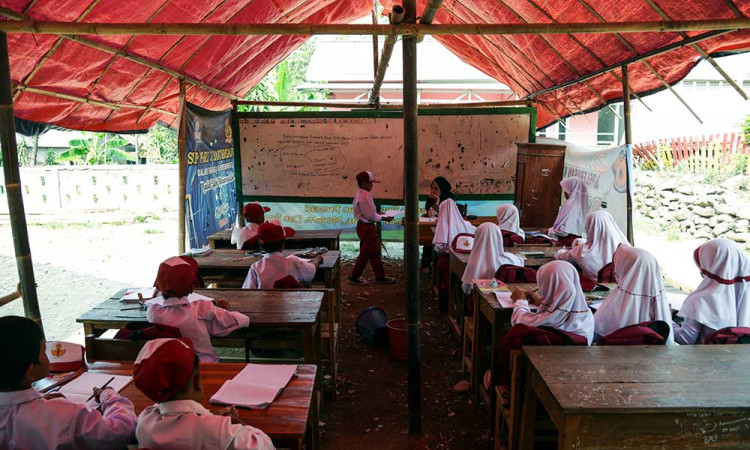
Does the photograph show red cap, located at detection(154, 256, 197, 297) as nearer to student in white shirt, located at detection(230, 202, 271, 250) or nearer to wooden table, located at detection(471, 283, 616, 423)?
wooden table, located at detection(471, 283, 616, 423)

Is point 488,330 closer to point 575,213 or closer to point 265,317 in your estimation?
point 265,317

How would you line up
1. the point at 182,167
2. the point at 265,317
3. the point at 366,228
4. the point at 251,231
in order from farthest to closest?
the point at 366,228
the point at 182,167
the point at 251,231
the point at 265,317

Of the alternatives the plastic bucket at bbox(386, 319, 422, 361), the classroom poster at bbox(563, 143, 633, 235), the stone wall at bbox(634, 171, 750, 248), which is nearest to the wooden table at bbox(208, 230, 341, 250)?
the plastic bucket at bbox(386, 319, 422, 361)

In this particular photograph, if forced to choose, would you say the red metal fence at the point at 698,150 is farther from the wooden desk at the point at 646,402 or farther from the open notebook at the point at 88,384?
the open notebook at the point at 88,384

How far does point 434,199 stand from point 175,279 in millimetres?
5693

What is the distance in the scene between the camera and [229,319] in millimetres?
3264

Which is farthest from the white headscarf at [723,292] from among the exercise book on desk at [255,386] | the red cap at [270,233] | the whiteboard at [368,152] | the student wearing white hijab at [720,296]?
the whiteboard at [368,152]

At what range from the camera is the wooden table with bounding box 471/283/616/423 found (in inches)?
141

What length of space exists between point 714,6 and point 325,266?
153 inches

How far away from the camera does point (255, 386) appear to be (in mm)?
2496

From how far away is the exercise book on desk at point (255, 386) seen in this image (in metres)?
2.36

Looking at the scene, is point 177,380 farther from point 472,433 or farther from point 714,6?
point 714,6

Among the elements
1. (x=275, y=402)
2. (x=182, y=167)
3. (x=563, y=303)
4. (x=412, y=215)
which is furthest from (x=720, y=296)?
(x=182, y=167)

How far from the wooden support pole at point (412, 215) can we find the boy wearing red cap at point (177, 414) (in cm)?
207
